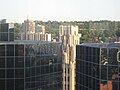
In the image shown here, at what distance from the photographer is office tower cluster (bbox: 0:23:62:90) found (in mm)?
41844

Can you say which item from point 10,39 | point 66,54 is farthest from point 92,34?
point 10,39

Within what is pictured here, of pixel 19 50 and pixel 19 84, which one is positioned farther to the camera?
pixel 19 50

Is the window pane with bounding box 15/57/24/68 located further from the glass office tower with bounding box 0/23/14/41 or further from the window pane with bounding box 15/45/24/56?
the glass office tower with bounding box 0/23/14/41

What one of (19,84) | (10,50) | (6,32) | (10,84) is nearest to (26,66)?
(19,84)

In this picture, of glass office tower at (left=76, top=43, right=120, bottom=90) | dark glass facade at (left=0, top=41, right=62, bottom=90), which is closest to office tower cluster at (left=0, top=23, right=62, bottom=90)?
dark glass facade at (left=0, top=41, right=62, bottom=90)

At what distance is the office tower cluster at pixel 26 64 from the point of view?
4184 cm

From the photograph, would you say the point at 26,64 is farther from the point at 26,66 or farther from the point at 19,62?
the point at 19,62

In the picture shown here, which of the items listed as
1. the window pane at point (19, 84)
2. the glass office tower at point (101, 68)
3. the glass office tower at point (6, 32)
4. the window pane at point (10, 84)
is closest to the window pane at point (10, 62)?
the window pane at point (10, 84)

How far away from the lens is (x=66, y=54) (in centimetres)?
7356

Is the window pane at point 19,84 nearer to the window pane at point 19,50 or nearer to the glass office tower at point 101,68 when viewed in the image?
the window pane at point 19,50

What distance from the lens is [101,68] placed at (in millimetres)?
38156

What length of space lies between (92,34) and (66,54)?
5957 centimetres

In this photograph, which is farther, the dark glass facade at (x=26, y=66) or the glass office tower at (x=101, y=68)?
the dark glass facade at (x=26, y=66)

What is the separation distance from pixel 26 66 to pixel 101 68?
31.0 feet
